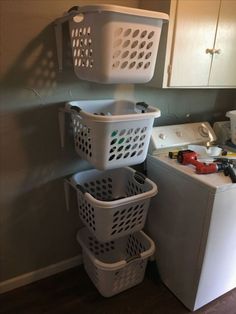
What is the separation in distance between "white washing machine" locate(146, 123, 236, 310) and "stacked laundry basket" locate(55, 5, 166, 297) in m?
0.13

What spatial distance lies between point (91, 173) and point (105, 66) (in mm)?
729

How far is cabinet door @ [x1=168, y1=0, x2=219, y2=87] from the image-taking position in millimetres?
1387

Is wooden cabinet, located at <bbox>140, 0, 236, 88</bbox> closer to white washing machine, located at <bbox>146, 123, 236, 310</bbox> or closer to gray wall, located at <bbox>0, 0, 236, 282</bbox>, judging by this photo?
gray wall, located at <bbox>0, 0, 236, 282</bbox>

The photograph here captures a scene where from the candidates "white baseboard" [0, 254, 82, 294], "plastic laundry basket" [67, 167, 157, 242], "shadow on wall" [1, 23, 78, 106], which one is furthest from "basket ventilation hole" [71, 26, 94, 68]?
"white baseboard" [0, 254, 82, 294]

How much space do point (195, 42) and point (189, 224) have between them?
100cm

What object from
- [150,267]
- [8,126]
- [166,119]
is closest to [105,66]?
[8,126]

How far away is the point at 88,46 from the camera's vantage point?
45.4 inches

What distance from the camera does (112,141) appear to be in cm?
122

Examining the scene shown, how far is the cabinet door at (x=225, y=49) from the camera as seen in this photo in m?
1.51

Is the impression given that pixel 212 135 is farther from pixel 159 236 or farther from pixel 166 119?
pixel 159 236

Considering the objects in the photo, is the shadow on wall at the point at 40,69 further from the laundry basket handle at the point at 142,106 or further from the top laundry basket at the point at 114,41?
the laundry basket handle at the point at 142,106

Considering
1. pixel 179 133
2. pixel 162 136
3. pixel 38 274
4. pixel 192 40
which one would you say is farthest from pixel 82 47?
pixel 38 274

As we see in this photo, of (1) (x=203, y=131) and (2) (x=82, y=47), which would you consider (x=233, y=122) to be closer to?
(1) (x=203, y=131)

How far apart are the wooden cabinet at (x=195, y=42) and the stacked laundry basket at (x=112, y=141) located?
0.24 metres
